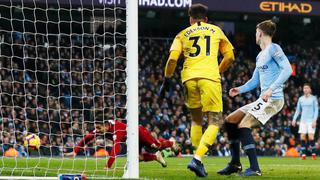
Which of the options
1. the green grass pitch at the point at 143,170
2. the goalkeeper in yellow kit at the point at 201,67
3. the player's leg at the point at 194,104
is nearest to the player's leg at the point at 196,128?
the player's leg at the point at 194,104

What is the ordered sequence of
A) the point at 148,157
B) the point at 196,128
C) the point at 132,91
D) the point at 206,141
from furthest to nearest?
the point at 148,157 < the point at 196,128 < the point at 206,141 < the point at 132,91

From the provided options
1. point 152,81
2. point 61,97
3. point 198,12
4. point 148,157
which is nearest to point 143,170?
point 148,157

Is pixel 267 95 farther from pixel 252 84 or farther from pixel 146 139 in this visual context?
pixel 146 139

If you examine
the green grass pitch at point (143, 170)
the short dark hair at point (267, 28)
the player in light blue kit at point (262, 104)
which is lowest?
the green grass pitch at point (143, 170)

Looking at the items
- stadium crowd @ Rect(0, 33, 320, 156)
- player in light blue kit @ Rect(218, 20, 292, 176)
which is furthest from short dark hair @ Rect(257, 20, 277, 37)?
stadium crowd @ Rect(0, 33, 320, 156)

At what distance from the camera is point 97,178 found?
8.13m

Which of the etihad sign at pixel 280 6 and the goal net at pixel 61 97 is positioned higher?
the etihad sign at pixel 280 6

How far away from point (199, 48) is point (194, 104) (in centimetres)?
72

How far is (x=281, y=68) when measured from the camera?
9.29m

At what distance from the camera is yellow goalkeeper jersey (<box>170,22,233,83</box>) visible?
364 inches

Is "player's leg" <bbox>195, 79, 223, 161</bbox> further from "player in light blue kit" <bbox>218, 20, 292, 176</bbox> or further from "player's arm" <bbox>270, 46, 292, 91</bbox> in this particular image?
"player's arm" <bbox>270, 46, 292, 91</bbox>

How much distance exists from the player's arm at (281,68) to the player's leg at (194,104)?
95 cm

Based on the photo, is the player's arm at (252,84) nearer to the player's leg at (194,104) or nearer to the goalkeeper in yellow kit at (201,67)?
the goalkeeper in yellow kit at (201,67)

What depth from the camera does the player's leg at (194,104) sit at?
926 cm
